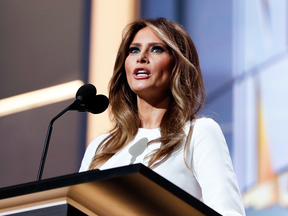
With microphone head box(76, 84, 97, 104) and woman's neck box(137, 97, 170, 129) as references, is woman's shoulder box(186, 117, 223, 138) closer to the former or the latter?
woman's neck box(137, 97, 170, 129)

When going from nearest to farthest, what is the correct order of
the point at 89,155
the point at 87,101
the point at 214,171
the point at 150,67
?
the point at 214,171
the point at 87,101
the point at 150,67
the point at 89,155

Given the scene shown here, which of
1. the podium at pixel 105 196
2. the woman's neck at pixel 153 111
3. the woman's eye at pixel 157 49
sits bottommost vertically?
the podium at pixel 105 196

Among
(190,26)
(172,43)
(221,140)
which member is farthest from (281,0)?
(221,140)

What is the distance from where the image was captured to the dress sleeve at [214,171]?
1159mm

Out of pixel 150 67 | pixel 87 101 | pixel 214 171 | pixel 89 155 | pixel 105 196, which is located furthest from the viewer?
pixel 89 155

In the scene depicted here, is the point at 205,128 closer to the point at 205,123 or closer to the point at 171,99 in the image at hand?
the point at 205,123

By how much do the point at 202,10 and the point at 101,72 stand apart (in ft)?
3.00

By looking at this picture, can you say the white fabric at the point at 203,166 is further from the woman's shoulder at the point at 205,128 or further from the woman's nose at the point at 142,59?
the woman's nose at the point at 142,59

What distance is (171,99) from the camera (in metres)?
1.68

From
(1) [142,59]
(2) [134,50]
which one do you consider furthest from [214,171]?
(2) [134,50]

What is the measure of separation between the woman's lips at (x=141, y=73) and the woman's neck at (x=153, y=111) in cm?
12

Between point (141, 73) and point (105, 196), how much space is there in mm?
941

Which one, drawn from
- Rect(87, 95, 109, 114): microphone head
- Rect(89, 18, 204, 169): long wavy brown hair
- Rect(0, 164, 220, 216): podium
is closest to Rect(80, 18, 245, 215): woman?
Rect(89, 18, 204, 169): long wavy brown hair

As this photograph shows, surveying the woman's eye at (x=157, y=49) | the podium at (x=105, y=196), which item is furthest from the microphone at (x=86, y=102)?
the podium at (x=105, y=196)
